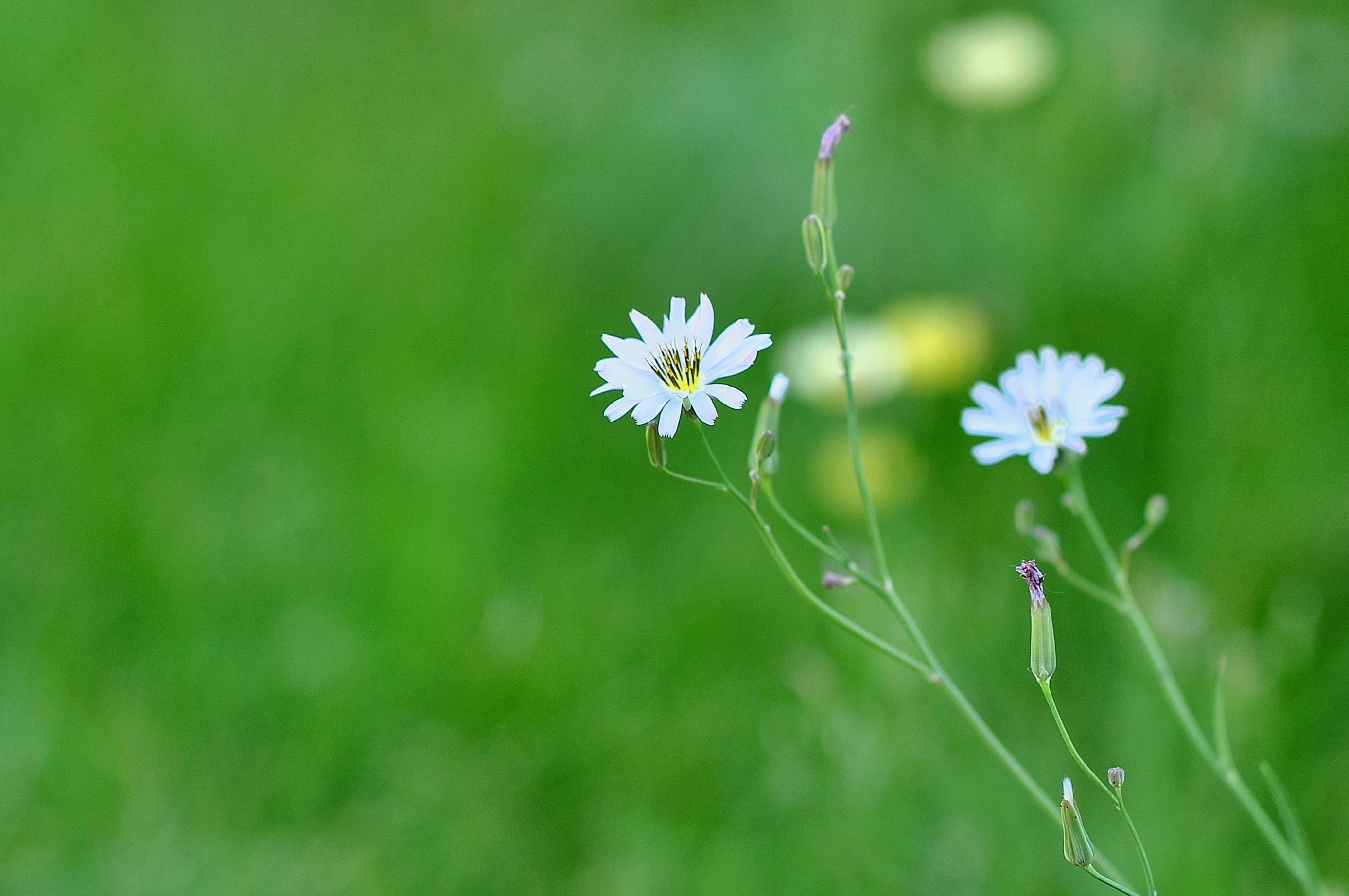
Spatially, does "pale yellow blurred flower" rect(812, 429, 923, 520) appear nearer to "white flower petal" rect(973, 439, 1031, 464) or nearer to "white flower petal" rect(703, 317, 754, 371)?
"white flower petal" rect(973, 439, 1031, 464)

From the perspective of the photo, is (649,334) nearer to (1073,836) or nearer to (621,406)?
(621,406)

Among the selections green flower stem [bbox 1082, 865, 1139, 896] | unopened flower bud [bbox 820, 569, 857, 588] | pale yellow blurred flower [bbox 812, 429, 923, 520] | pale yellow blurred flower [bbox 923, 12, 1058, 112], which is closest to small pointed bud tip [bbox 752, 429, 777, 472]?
unopened flower bud [bbox 820, 569, 857, 588]

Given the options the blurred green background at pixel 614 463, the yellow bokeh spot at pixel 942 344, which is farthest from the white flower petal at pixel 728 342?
the yellow bokeh spot at pixel 942 344

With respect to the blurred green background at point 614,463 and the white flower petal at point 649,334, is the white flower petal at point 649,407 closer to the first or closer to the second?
the white flower petal at point 649,334

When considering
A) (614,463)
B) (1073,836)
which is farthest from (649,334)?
(614,463)

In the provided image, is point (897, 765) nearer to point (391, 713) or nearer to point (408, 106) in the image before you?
point (391, 713)
